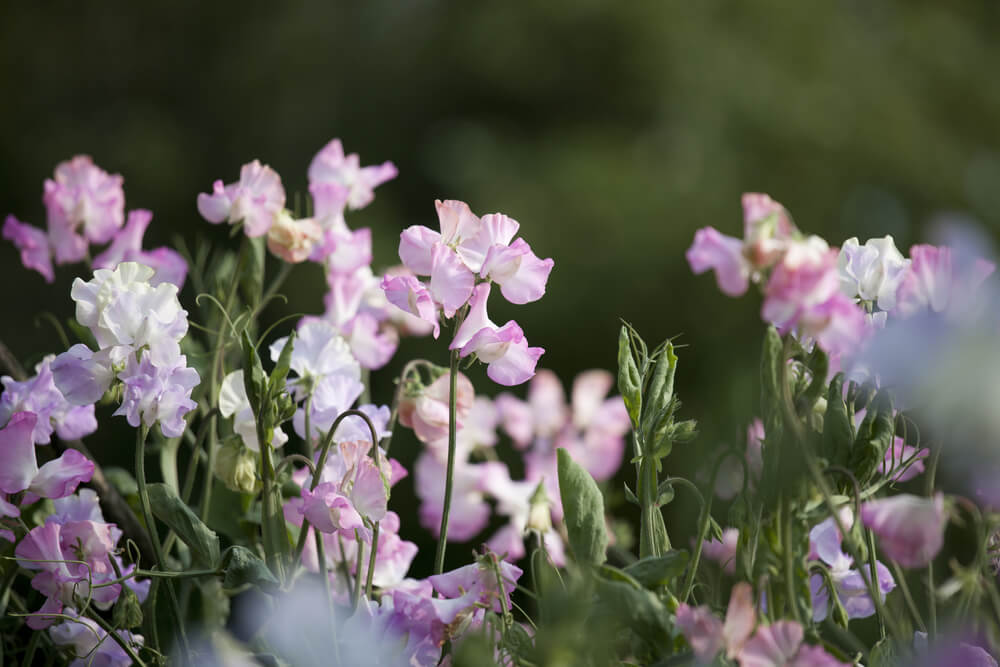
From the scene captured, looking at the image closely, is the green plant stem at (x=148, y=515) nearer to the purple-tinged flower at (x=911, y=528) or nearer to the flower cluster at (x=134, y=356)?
the flower cluster at (x=134, y=356)

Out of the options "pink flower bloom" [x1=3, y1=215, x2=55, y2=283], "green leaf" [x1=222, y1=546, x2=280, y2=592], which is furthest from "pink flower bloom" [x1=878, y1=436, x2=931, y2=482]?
"pink flower bloom" [x1=3, y1=215, x2=55, y2=283]

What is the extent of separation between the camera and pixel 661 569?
0.40 m

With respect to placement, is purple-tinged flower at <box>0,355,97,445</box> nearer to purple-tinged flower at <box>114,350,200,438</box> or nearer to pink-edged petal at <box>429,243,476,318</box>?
purple-tinged flower at <box>114,350,200,438</box>

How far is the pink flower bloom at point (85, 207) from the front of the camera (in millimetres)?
780

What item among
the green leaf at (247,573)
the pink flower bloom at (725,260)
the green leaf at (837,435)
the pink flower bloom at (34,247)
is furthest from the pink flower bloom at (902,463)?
the pink flower bloom at (34,247)

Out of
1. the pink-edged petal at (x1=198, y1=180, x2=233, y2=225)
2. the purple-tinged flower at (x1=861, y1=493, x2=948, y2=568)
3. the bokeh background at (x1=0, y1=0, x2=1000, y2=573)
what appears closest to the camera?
the purple-tinged flower at (x1=861, y1=493, x2=948, y2=568)

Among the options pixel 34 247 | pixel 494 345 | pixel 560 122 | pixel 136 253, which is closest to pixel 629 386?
pixel 494 345

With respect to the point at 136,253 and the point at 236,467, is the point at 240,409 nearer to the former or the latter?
the point at 236,467

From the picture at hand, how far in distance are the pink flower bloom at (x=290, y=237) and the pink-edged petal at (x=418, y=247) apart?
19 centimetres

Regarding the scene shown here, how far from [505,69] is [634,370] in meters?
5.80

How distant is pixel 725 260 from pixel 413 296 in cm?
16

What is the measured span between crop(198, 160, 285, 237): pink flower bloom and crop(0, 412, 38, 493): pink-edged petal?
195mm

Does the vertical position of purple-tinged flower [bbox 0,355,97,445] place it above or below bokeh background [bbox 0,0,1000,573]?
above

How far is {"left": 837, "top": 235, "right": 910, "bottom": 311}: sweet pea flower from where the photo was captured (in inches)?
19.2
